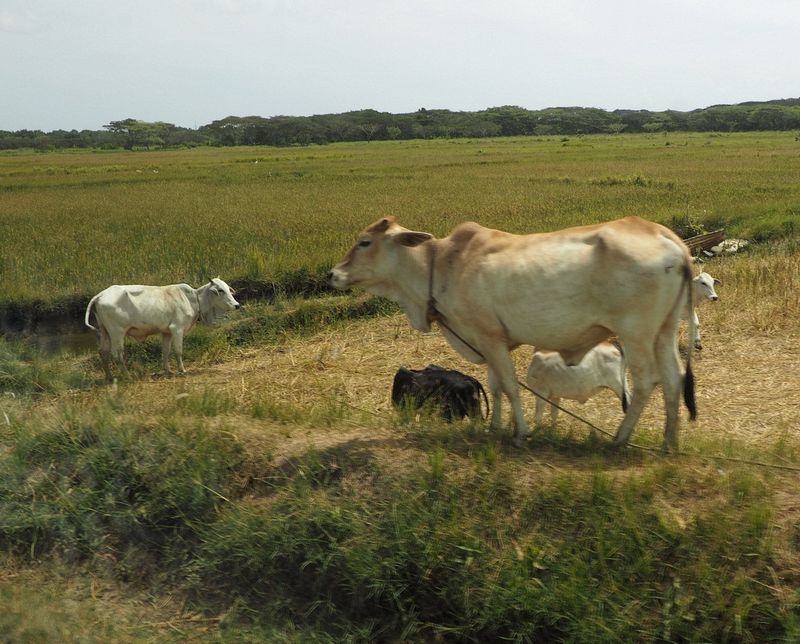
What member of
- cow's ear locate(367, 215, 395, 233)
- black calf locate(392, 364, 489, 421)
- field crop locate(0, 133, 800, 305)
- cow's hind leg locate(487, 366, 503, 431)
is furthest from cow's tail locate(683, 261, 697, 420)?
field crop locate(0, 133, 800, 305)

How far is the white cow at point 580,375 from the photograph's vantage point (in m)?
6.56

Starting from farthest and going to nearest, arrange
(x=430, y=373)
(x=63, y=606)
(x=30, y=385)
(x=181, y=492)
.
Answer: (x=30, y=385) < (x=430, y=373) < (x=181, y=492) < (x=63, y=606)

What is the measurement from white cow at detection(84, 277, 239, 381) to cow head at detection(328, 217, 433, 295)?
4344 mm

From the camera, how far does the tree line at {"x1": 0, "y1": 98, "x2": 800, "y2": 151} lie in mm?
74688

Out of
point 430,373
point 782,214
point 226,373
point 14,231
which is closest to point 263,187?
point 14,231

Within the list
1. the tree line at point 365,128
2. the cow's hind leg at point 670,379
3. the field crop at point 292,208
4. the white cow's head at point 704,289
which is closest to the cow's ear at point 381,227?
the cow's hind leg at point 670,379

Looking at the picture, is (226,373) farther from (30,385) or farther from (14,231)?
(14,231)

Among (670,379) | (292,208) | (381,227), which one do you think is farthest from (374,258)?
(292,208)

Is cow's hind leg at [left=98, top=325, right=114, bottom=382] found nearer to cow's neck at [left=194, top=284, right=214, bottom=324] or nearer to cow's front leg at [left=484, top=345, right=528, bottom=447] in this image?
cow's neck at [left=194, top=284, right=214, bottom=324]

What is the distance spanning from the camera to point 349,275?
6129mm

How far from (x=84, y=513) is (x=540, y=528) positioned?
289 centimetres

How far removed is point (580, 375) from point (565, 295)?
1509 mm

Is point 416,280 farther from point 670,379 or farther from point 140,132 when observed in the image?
point 140,132

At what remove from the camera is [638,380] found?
5254 mm
